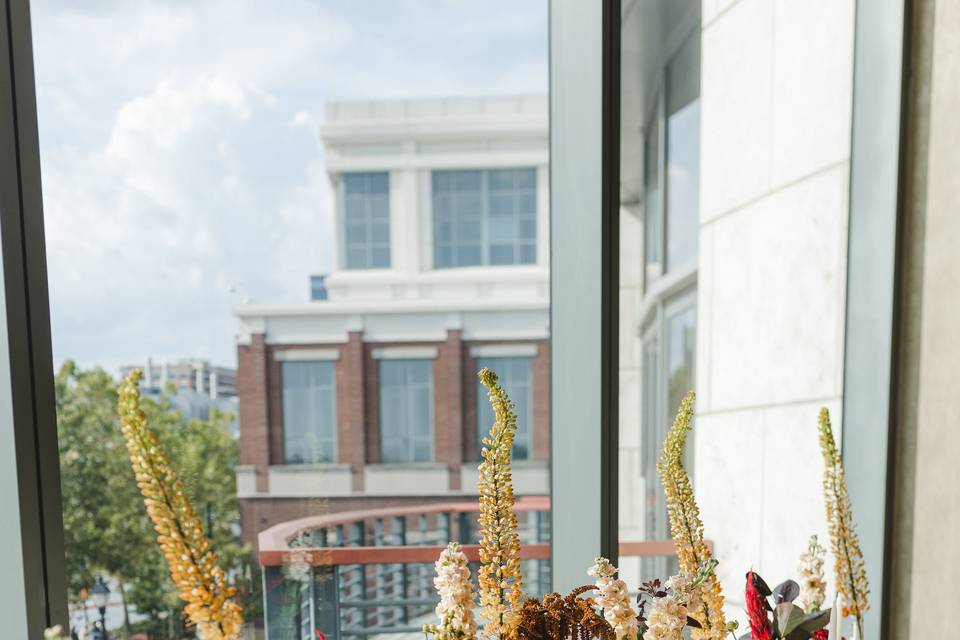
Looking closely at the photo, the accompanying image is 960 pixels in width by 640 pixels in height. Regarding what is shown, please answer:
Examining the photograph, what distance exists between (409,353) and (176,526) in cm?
1596

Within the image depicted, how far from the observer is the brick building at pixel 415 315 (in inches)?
625

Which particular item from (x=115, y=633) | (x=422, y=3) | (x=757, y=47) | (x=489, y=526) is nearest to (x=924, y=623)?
(x=489, y=526)

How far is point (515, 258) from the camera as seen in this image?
17.0 m

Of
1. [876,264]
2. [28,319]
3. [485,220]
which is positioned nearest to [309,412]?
[485,220]

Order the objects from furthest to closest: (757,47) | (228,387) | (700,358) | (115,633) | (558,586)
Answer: (228,387) → (115,633) → (700,358) → (757,47) → (558,586)

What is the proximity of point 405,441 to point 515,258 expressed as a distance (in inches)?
200

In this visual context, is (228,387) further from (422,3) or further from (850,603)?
(850,603)

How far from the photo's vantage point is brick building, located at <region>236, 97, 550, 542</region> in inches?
625

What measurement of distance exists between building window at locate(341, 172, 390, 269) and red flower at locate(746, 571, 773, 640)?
16.4m

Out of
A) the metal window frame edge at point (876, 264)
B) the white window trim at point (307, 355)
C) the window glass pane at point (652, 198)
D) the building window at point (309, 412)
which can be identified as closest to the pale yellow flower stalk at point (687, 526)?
the metal window frame edge at point (876, 264)

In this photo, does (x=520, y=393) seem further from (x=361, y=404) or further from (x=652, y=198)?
(x=652, y=198)

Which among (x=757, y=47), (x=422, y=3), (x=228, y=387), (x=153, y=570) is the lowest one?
(x=153, y=570)

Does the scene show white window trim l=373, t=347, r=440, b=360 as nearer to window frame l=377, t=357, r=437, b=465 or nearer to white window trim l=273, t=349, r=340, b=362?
window frame l=377, t=357, r=437, b=465

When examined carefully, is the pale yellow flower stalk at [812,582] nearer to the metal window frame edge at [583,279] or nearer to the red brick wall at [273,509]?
the metal window frame edge at [583,279]
